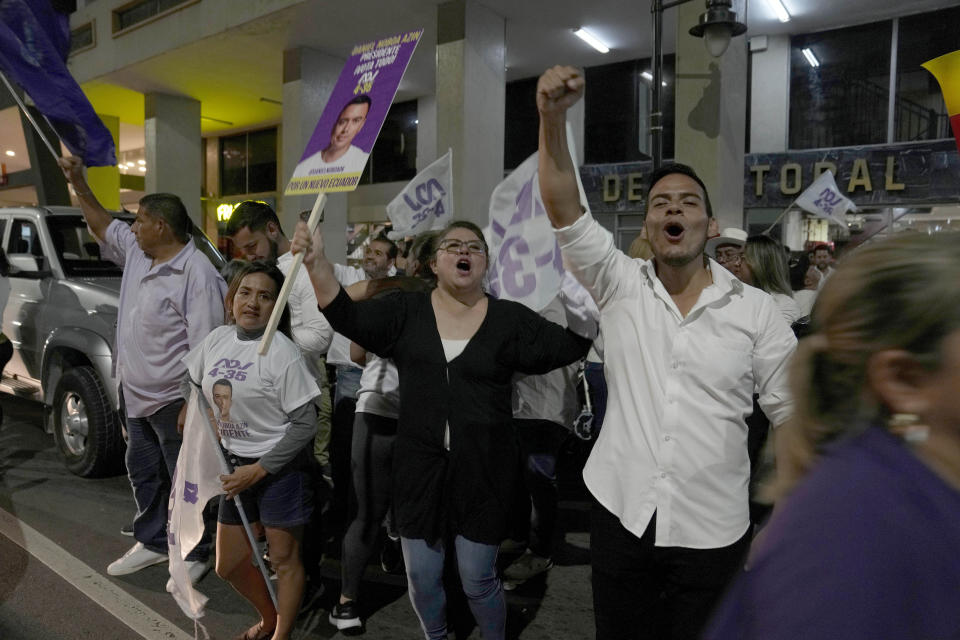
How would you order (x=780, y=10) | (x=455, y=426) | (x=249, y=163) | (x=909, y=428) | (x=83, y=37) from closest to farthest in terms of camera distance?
(x=909, y=428) → (x=455, y=426) → (x=780, y=10) → (x=83, y=37) → (x=249, y=163)

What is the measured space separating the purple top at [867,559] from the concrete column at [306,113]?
12686 millimetres

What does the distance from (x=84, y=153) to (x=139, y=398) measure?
7.49 ft

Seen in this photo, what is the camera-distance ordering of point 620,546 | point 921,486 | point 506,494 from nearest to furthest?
point 921,486 → point 620,546 → point 506,494

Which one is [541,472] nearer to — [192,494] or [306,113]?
[192,494]

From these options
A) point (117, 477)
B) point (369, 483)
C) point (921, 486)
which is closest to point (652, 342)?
point (921, 486)

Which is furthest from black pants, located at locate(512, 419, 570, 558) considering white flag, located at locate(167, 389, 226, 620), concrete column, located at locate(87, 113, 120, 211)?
concrete column, located at locate(87, 113, 120, 211)

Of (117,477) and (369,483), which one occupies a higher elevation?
(369,483)

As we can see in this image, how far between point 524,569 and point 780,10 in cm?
1104

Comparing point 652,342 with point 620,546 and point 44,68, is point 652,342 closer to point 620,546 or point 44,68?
point 620,546

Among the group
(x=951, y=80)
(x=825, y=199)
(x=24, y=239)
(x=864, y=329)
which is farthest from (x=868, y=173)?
(x=864, y=329)

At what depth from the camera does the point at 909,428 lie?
3.06 feet

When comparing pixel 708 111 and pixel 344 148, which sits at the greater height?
pixel 708 111

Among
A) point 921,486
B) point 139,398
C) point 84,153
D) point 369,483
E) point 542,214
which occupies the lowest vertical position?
point 369,483

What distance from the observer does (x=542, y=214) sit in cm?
316
